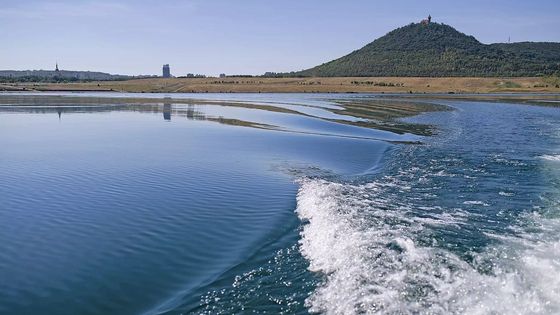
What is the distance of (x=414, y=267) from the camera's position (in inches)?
344

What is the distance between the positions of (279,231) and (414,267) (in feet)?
11.9

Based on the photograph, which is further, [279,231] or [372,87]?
[372,87]

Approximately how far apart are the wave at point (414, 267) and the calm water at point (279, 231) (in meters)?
0.04

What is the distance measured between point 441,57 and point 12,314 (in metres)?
205

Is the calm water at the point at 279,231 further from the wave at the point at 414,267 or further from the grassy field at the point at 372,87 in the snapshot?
the grassy field at the point at 372,87

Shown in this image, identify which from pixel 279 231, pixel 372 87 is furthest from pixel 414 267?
pixel 372 87

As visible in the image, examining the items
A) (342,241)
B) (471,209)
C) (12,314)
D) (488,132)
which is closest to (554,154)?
(488,132)

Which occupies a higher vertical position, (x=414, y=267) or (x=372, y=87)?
(x=372, y=87)

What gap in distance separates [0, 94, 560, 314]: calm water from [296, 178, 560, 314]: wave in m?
0.04

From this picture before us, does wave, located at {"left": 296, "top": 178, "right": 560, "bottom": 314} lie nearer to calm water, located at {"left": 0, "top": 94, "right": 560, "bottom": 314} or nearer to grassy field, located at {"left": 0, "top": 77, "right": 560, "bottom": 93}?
calm water, located at {"left": 0, "top": 94, "right": 560, "bottom": 314}

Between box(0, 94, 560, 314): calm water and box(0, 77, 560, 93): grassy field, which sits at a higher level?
box(0, 77, 560, 93): grassy field

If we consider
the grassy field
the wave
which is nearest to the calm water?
the wave

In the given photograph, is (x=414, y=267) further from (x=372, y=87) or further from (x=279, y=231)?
(x=372, y=87)

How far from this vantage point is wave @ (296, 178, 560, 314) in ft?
24.3
